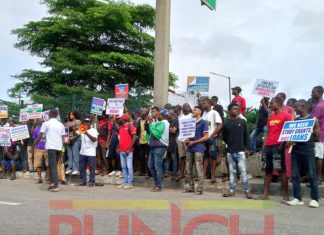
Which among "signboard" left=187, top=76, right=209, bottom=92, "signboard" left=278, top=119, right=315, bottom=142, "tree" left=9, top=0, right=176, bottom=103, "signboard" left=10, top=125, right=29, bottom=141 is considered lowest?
"signboard" left=278, top=119, right=315, bottom=142

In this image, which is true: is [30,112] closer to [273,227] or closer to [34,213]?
[34,213]

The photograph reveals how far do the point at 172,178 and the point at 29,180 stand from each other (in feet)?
16.8

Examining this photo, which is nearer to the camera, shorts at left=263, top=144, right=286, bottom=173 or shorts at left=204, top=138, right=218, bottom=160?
shorts at left=263, top=144, right=286, bottom=173

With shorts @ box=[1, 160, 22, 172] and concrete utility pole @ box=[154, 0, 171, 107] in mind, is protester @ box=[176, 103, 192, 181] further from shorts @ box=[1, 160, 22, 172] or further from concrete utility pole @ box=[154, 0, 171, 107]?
shorts @ box=[1, 160, 22, 172]

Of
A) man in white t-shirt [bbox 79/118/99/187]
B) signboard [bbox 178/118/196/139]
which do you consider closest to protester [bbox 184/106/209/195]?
signboard [bbox 178/118/196/139]

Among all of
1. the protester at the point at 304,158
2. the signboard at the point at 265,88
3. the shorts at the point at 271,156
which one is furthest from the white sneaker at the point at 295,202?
the signboard at the point at 265,88

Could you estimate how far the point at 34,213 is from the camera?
27.8 feet

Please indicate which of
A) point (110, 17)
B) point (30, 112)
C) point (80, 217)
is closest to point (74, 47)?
point (110, 17)

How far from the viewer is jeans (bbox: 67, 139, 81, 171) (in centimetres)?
1403

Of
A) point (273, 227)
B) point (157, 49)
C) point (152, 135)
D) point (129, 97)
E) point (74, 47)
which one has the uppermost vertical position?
point (74, 47)

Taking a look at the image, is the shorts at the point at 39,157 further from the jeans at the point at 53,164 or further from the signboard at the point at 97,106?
the jeans at the point at 53,164

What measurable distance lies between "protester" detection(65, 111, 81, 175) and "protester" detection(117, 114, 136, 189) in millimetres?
2035

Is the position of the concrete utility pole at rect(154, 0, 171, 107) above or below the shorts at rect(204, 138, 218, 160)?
above

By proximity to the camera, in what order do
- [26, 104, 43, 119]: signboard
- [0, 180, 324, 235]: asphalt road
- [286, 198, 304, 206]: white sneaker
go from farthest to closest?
[26, 104, 43, 119]: signboard → [286, 198, 304, 206]: white sneaker → [0, 180, 324, 235]: asphalt road
